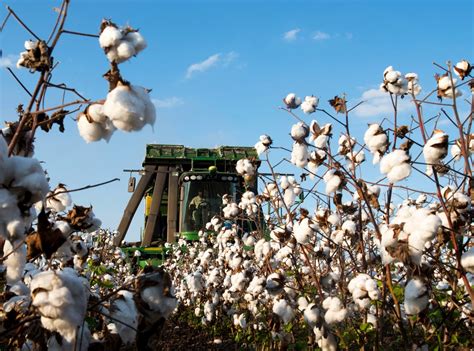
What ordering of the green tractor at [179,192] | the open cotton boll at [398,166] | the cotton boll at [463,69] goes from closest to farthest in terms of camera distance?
the open cotton boll at [398,166], the cotton boll at [463,69], the green tractor at [179,192]

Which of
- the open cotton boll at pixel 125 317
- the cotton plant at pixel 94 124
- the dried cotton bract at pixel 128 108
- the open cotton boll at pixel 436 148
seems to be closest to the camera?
the dried cotton bract at pixel 128 108

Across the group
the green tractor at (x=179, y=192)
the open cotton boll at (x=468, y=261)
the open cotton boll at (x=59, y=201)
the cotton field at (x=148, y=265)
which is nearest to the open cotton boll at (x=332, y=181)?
the cotton field at (x=148, y=265)

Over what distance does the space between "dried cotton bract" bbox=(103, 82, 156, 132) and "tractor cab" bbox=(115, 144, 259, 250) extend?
10285 millimetres

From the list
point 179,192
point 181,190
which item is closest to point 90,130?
point 181,190

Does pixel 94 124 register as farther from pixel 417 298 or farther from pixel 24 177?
pixel 417 298

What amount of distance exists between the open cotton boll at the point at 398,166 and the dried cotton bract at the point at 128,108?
131 centimetres

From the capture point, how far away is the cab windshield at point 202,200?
12.9 meters

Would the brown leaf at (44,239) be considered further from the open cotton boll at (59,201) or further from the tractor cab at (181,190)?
the tractor cab at (181,190)

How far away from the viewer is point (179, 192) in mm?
14508

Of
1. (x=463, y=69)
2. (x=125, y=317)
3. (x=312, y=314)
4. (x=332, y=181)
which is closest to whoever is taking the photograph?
(x=125, y=317)

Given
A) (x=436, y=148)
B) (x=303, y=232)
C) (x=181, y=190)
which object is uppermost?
(x=181, y=190)

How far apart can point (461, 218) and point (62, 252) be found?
5.48ft

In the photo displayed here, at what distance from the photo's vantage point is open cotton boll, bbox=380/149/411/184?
254 cm

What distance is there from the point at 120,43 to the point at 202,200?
11.2m
